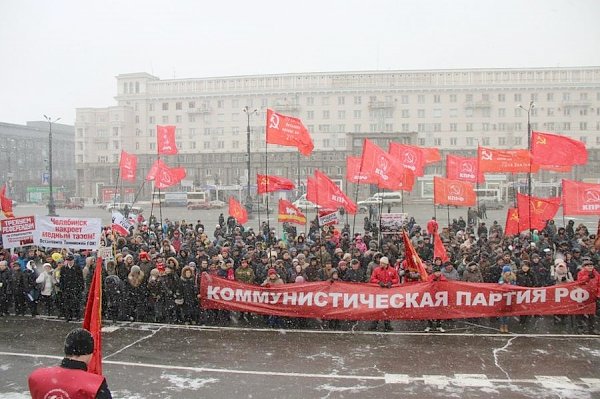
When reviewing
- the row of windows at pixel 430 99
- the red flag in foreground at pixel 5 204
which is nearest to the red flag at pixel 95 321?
the red flag in foreground at pixel 5 204

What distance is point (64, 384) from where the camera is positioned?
3230 mm

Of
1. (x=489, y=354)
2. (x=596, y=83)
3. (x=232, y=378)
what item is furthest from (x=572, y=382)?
(x=596, y=83)

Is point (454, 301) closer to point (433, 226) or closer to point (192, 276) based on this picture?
point (192, 276)

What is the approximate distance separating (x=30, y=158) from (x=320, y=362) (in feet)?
342

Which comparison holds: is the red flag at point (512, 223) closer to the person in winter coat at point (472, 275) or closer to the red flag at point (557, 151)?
the red flag at point (557, 151)

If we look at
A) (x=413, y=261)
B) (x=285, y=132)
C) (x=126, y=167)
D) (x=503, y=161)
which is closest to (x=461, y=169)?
(x=503, y=161)

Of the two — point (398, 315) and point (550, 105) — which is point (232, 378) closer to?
point (398, 315)

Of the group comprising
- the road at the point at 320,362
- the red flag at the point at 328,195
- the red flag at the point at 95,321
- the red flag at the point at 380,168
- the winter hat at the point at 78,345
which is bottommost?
the road at the point at 320,362

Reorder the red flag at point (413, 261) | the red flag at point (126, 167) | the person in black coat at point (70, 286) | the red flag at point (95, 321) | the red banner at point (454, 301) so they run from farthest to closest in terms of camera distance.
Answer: the red flag at point (126, 167) < the red flag at point (413, 261) < the person in black coat at point (70, 286) < the red banner at point (454, 301) < the red flag at point (95, 321)

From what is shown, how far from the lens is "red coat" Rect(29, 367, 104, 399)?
3.22 meters

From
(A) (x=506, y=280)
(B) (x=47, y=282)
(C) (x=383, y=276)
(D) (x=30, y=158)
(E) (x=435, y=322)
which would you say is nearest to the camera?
(E) (x=435, y=322)

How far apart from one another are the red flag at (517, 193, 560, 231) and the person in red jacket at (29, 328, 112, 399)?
618 inches

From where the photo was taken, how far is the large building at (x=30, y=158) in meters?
95.5

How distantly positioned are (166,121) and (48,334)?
71.8 m
